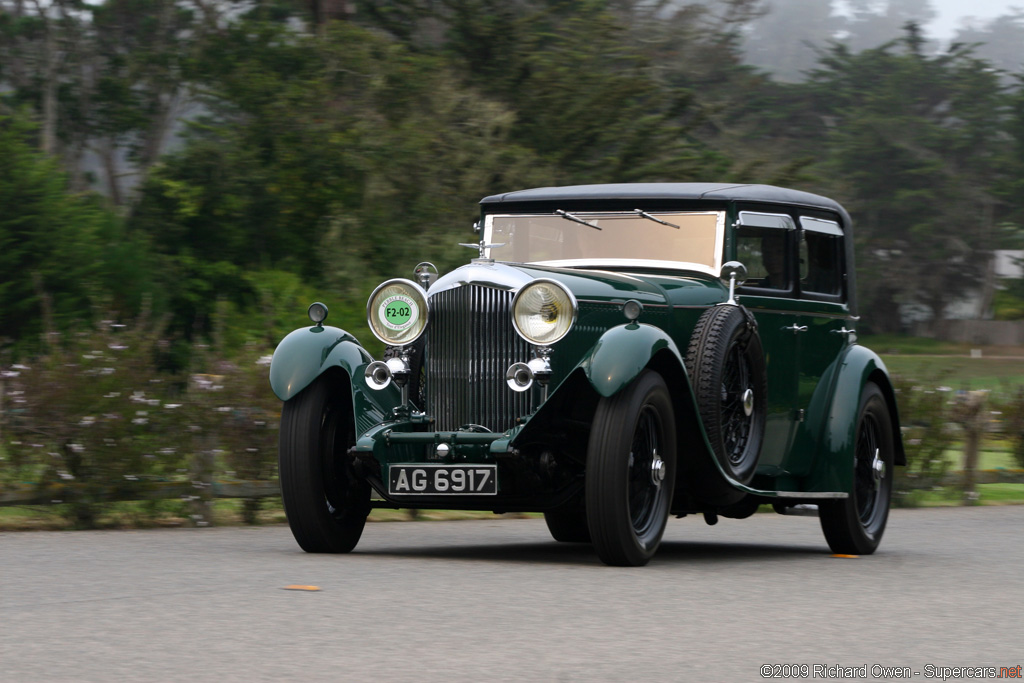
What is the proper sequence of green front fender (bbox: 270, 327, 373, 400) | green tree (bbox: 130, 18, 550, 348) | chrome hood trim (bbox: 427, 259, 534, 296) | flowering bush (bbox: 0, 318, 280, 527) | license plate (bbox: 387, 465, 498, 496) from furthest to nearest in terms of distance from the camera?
green tree (bbox: 130, 18, 550, 348)
flowering bush (bbox: 0, 318, 280, 527)
green front fender (bbox: 270, 327, 373, 400)
chrome hood trim (bbox: 427, 259, 534, 296)
license plate (bbox: 387, 465, 498, 496)

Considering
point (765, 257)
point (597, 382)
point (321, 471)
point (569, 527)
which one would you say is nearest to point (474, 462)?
point (597, 382)

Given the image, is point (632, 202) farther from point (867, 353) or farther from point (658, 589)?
point (658, 589)

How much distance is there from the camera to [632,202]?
9328mm

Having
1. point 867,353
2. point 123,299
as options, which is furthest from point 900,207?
point 867,353

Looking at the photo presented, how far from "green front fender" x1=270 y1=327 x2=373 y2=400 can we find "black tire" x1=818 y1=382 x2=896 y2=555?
10.6 ft

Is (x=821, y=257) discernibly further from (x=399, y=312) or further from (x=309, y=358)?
(x=309, y=358)

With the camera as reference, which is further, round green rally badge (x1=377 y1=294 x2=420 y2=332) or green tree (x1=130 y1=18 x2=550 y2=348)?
green tree (x1=130 y1=18 x2=550 y2=348)

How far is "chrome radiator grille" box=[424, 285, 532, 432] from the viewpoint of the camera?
317 inches

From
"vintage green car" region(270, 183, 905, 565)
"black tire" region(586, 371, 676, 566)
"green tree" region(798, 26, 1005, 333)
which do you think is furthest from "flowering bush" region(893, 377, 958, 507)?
"green tree" region(798, 26, 1005, 333)

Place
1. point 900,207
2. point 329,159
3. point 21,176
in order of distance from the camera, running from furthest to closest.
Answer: point 900,207 < point 329,159 < point 21,176

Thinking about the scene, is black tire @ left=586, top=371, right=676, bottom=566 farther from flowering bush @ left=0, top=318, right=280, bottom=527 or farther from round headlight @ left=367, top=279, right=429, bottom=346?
flowering bush @ left=0, top=318, right=280, bottom=527

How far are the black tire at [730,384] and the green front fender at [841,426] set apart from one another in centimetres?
75

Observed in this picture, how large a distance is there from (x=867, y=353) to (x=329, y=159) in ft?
58.0

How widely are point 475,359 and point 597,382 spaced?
Result: 0.87 metres
